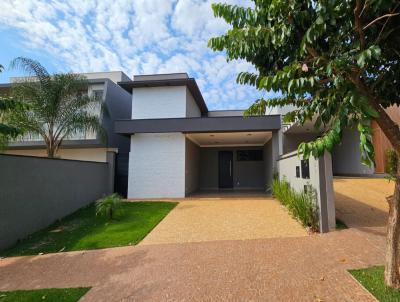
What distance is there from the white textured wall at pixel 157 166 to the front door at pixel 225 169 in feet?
17.2

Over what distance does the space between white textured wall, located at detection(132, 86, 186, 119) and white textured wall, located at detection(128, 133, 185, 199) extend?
1.57 meters

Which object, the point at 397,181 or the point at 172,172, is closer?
the point at 397,181

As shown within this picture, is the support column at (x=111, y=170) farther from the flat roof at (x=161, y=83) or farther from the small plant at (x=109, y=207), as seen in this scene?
the small plant at (x=109, y=207)

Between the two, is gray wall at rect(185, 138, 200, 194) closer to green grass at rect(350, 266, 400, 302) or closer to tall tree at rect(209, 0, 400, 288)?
green grass at rect(350, 266, 400, 302)

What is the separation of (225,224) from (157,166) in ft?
19.7

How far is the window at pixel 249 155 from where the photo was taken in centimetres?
1634

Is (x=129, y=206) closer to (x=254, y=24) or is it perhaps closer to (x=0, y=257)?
(x=0, y=257)

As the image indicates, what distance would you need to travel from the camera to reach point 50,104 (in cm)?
998

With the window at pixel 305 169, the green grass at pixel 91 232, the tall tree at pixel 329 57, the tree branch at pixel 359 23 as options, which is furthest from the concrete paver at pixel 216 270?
the tree branch at pixel 359 23

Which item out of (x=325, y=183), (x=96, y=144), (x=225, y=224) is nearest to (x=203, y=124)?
(x=225, y=224)

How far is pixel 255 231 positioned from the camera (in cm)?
610

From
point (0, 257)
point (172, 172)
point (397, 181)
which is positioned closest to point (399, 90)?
point (397, 181)

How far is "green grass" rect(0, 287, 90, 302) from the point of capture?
142 inches

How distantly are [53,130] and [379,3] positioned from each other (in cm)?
1137
